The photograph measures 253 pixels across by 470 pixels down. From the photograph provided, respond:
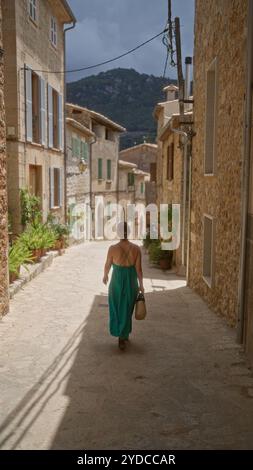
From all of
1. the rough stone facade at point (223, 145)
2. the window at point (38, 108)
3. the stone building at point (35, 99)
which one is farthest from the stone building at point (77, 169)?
the rough stone facade at point (223, 145)

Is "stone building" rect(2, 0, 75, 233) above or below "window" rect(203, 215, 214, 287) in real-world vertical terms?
above

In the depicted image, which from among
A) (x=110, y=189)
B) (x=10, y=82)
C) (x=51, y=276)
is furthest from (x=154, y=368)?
(x=110, y=189)

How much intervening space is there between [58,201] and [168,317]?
35.6ft

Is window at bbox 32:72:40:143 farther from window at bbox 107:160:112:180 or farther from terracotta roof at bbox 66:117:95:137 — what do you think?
window at bbox 107:160:112:180

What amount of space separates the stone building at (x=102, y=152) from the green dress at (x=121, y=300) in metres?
20.5

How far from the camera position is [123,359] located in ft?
18.5

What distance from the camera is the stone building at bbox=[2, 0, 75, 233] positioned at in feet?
42.0

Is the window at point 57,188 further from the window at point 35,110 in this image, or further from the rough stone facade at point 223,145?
the rough stone facade at point 223,145

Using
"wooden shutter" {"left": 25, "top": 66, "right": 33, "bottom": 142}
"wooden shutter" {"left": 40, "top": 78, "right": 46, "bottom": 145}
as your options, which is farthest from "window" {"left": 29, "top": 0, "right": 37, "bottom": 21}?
"wooden shutter" {"left": 40, "top": 78, "right": 46, "bottom": 145}

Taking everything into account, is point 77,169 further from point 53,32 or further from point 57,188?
point 53,32

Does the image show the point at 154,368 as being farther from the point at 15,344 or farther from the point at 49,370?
the point at 15,344

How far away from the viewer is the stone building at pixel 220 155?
6664mm

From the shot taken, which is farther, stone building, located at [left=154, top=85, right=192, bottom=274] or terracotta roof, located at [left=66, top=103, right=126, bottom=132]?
terracotta roof, located at [left=66, top=103, right=126, bottom=132]

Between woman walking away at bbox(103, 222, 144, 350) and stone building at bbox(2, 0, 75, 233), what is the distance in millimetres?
7926
